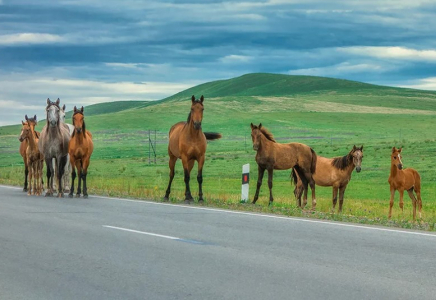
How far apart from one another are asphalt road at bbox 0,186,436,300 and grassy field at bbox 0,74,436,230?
10.1 ft

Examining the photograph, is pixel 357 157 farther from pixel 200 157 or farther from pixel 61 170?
pixel 61 170

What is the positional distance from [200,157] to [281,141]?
210 feet

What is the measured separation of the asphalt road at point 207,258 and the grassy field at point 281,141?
3068mm

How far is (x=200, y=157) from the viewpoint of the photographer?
22.8m

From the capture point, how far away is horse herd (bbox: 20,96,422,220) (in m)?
22.7

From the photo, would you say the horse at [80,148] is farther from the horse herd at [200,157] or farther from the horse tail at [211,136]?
the horse tail at [211,136]

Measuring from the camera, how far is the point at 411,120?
127 m

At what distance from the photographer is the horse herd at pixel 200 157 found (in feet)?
74.4

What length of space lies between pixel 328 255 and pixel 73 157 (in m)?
14.0

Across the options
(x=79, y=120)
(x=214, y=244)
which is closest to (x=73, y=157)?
(x=79, y=120)

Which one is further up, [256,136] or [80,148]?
Result: [256,136]

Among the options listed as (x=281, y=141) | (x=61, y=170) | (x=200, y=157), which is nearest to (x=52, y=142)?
(x=61, y=170)

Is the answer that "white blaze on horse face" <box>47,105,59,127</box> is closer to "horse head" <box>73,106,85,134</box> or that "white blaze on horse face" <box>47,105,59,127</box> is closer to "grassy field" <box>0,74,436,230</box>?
"horse head" <box>73,106,85,134</box>

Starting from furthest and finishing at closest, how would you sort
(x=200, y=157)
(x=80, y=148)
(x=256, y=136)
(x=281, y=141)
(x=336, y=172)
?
(x=281, y=141), (x=336, y=172), (x=80, y=148), (x=200, y=157), (x=256, y=136)
